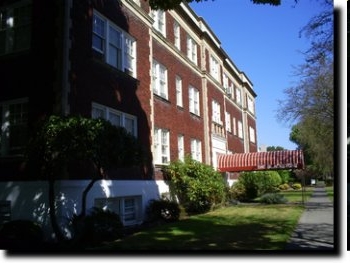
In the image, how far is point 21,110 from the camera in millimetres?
13242

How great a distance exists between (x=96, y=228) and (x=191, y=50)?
14988 millimetres

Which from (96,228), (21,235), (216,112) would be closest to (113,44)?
(96,228)

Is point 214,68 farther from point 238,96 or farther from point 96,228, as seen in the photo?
point 96,228

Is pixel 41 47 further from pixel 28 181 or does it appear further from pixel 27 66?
pixel 28 181

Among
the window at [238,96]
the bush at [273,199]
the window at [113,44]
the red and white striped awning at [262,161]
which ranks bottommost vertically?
the bush at [273,199]

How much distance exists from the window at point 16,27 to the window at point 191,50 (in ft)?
37.6

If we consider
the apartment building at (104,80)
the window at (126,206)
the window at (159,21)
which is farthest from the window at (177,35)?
the window at (126,206)

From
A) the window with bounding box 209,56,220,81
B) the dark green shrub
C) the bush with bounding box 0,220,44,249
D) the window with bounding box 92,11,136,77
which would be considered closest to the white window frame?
the window with bounding box 209,56,220,81

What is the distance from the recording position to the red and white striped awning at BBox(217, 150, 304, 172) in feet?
77.1

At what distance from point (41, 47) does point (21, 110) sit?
6.04ft

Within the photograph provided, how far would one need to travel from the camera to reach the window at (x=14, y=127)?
1296cm

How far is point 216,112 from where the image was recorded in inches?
1109

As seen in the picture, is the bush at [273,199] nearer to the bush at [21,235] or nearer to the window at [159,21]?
the window at [159,21]

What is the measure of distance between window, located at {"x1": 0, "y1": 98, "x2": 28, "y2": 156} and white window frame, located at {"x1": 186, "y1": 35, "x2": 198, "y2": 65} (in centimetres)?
1233
